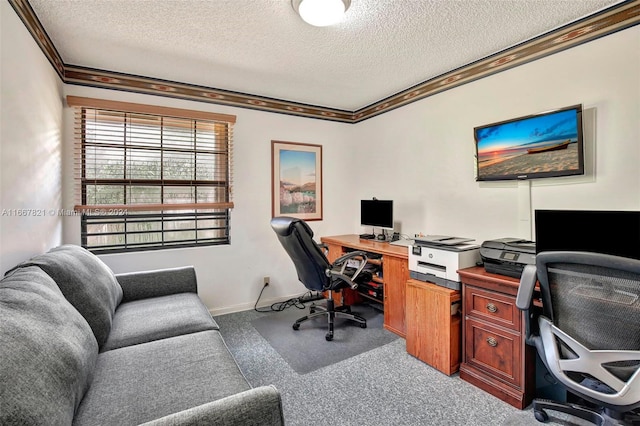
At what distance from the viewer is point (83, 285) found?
1.69 meters

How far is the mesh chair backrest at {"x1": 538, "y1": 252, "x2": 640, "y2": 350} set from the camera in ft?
4.24

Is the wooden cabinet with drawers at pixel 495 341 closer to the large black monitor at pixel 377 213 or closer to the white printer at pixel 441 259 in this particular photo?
the white printer at pixel 441 259

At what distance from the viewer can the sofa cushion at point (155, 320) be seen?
1.74 m

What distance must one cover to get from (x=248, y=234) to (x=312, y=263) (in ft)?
3.57

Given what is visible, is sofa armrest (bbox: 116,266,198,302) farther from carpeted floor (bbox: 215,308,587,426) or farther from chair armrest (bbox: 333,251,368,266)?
chair armrest (bbox: 333,251,368,266)

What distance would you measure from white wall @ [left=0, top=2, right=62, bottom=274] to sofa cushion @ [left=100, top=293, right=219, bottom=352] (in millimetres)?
659

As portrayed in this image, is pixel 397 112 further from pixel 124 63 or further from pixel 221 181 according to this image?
pixel 124 63

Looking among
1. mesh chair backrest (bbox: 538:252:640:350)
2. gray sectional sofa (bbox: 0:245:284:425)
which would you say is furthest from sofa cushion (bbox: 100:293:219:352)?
mesh chair backrest (bbox: 538:252:640:350)

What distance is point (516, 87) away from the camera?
8.11ft

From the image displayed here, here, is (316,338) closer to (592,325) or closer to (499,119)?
(592,325)

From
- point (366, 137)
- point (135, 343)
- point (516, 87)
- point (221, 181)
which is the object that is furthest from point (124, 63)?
point (516, 87)

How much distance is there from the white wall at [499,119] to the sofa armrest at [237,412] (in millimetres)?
2288

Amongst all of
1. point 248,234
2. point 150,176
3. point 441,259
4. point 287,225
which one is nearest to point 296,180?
point 248,234

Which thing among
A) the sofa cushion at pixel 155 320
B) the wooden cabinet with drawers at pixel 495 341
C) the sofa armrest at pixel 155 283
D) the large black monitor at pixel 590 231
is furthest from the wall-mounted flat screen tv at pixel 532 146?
the sofa armrest at pixel 155 283
